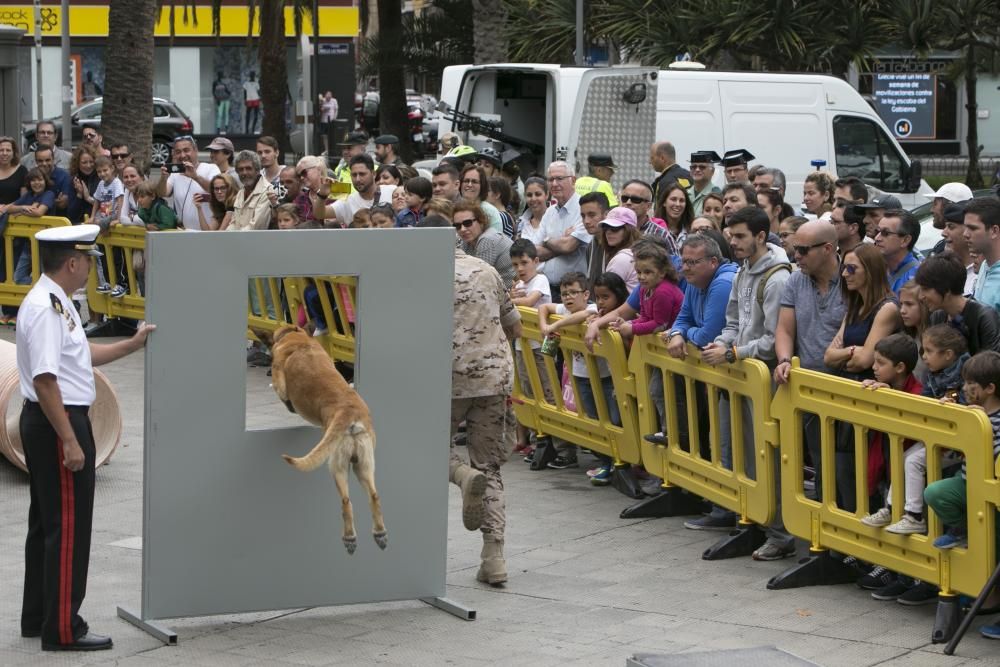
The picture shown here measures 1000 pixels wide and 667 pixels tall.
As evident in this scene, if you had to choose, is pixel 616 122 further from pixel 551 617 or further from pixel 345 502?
pixel 345 502

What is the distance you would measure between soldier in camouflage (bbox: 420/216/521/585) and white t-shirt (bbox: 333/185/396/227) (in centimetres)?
589

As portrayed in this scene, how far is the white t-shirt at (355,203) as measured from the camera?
44.7 feet

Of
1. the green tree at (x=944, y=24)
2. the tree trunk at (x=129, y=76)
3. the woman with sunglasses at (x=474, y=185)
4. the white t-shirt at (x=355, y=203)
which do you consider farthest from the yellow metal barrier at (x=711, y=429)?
the green tree at (x=944, y=24)

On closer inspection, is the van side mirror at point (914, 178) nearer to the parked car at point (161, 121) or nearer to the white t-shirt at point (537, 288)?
the white t-shirt at point (537, 288)

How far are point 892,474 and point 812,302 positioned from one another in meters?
1.26

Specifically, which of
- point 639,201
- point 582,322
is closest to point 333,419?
point 582,322

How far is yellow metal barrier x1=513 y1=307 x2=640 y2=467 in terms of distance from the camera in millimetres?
9609

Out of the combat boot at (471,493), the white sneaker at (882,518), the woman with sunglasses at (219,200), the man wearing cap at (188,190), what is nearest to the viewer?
the white sneaker at (882,518)

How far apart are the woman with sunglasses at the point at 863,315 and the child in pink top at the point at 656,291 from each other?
1.43 m

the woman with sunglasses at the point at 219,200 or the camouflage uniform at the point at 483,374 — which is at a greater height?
the woman with sunglasses at the point at 219,200

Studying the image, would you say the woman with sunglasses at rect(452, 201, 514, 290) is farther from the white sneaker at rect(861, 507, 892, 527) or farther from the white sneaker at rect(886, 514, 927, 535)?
the white sneaker at rect(886, 514, 927, 535)

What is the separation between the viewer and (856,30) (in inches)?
1014

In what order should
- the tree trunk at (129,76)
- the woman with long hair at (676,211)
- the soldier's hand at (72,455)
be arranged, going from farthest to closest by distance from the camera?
the tree trunk at (129,76), the woman with long hair at (676,211), the soldier's hand at (72,455)

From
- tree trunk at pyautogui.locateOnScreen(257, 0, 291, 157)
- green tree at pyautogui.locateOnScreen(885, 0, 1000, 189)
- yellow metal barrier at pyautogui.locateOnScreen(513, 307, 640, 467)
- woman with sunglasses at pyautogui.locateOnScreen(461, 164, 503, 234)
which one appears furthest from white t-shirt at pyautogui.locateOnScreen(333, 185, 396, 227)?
tree trunk at pyautogui.locateOnScreen(257, 0, 291, 157)
